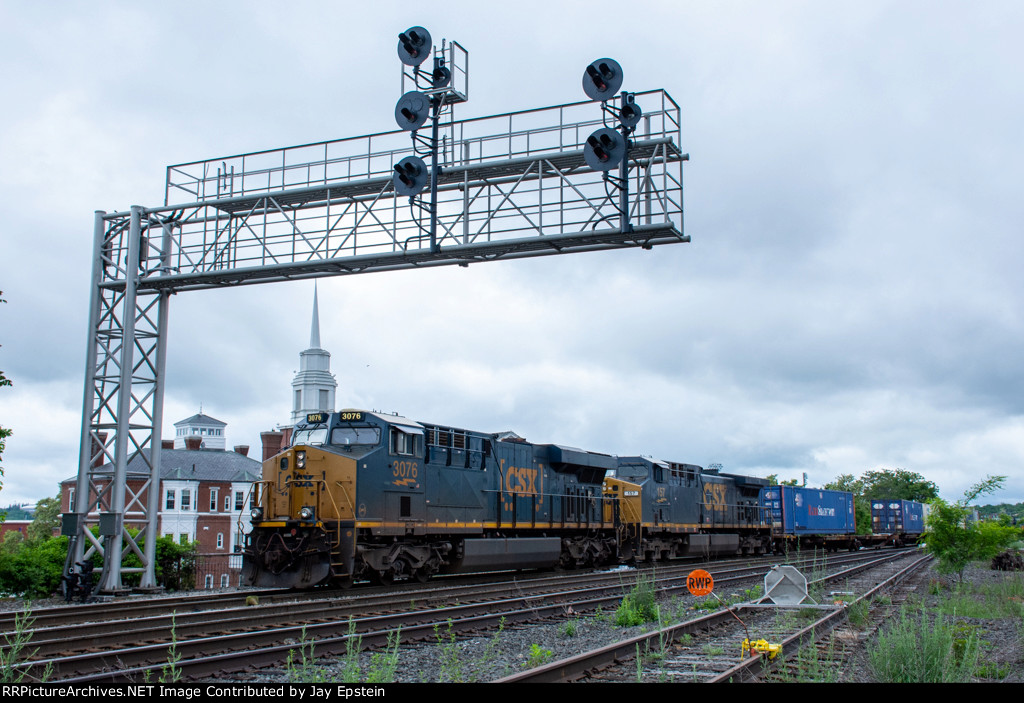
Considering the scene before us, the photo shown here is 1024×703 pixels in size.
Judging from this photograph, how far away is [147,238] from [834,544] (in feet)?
128

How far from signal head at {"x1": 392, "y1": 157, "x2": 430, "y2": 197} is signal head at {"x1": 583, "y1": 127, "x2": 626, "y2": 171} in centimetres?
315

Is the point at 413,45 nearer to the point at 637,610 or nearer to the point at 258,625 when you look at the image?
the point at 258,625

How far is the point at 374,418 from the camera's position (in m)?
18.5

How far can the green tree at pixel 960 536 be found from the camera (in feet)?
67.0

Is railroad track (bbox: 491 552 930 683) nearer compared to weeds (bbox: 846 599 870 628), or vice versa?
railroad track (bbox: 491 552 930 683)

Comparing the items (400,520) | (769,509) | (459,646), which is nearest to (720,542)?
(769,509)

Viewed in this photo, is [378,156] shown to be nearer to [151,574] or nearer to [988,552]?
[151,574]

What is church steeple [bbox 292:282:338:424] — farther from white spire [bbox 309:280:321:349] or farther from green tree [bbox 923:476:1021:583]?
green tree [bbox 923:476:1021:583]

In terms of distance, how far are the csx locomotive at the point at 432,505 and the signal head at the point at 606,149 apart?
299 inches

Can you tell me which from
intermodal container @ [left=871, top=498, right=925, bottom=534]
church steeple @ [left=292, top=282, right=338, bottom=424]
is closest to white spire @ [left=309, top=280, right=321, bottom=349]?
church steeple @ [left=292, top=282, right=338, bottom=424]

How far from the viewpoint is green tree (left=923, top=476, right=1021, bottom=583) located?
67.0 feet

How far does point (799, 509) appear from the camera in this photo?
137ft

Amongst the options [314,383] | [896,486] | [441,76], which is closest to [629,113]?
[441,76]

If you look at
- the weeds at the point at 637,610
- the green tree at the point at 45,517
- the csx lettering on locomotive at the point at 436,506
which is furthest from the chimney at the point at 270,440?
the weeds at the point at 637,610
